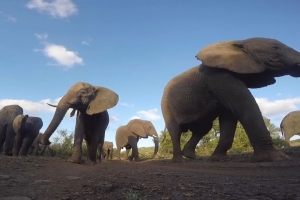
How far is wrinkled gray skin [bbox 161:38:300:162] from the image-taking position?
7.91 metres

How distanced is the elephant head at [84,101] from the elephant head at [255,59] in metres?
3.03

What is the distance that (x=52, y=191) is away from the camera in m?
4.06

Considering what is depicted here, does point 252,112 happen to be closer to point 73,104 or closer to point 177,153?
point 177,153

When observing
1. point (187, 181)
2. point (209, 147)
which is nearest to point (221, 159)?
point (187, 181)

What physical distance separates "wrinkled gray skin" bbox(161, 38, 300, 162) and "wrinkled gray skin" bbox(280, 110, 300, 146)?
1356 centimetres

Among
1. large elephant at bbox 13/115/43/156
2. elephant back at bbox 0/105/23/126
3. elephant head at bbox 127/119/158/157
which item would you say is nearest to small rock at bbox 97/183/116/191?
large elephant at bbox 13/115/43/156

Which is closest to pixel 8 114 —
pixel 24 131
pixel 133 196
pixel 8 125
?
pixel 8 125

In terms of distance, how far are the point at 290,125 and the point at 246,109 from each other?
52.5 ft

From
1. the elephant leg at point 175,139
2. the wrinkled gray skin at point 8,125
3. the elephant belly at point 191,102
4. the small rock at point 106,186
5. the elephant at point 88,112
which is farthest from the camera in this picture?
the wrinkled gray skin at point 8,125

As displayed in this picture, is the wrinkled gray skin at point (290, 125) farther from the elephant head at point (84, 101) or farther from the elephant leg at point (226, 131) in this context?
the elephant head at point (84, 101)

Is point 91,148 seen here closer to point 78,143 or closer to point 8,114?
point 78,143

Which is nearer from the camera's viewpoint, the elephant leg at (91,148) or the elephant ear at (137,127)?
the elephant leg at (91,148)

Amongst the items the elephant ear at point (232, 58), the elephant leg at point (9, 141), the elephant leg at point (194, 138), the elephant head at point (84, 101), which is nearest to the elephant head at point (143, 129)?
the elephant leg at point (9, 141)

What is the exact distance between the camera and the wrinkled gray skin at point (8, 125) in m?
16.4
